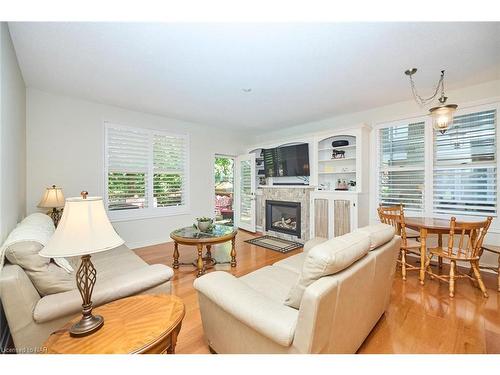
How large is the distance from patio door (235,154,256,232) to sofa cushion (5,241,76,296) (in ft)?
13.9

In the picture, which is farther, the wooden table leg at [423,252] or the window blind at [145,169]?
the window blind at [145,169]

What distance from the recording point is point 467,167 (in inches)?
125

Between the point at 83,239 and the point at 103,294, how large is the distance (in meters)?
0.58

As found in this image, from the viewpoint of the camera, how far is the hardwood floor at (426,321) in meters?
1.63

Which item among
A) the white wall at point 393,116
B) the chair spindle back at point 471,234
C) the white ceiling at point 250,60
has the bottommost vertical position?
the chair spindle back at point 471,234

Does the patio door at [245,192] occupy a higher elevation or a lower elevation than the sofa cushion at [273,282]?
higher

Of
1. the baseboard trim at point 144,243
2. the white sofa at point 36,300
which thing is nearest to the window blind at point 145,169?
the baseboard trim at point 144,243

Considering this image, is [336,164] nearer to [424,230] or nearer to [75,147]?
[424,230]

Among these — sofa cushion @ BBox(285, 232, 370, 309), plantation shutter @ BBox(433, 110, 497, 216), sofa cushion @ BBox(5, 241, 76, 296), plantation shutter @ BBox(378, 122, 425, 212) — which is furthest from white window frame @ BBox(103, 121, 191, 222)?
plantation shutter @ BBox(433, 110, 497, 216)

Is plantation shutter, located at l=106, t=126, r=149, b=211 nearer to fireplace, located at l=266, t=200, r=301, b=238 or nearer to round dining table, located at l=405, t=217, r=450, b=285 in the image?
fireplace, located at l=266, t=200, r=301, b=238

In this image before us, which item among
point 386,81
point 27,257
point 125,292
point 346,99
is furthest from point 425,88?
point 27,257

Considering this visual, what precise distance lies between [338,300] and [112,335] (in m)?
1.10

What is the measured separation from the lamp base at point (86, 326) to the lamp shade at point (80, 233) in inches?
13.7

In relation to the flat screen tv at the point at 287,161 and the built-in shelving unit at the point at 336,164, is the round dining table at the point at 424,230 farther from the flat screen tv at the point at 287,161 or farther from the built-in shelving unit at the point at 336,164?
the flat screen tv at the point at 287,161
